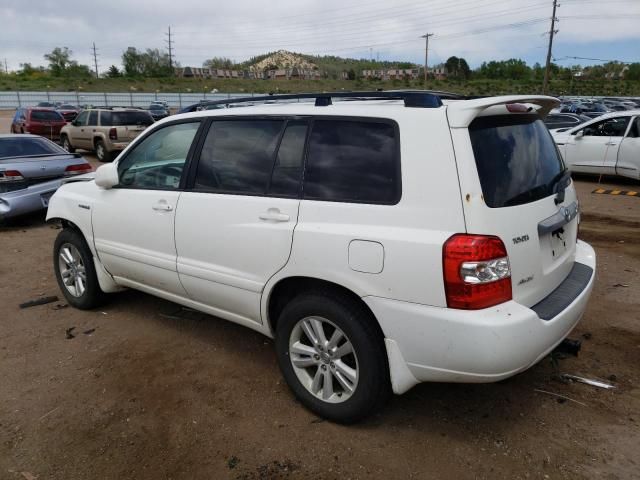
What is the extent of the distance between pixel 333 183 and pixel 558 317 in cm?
138

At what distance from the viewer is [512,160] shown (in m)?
2.67

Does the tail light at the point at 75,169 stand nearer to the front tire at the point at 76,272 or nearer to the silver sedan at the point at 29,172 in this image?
the silver sedan at the point at 29,172

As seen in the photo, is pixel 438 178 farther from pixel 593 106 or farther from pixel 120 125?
pixel 593 106

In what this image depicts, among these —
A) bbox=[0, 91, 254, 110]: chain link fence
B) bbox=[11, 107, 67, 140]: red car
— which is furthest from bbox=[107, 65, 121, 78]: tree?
bbox=[11, 107, 67, 140]: red car

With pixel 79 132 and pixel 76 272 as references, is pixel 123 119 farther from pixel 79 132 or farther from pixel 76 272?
pixel 76 272

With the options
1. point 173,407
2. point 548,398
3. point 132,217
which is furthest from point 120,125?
point 548,398

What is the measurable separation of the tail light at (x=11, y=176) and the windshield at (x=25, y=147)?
650 mm

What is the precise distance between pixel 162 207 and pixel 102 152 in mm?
13788

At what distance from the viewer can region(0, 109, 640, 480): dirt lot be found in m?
2.62

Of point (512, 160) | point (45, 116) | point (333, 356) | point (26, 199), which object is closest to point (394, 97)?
point (512, 160)

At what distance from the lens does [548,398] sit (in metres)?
3.15

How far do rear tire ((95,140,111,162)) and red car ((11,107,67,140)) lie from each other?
542cm

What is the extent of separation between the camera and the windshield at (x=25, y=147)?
8.20m

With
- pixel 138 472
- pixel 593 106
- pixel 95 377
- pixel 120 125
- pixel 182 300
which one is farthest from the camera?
pixel 593 106
